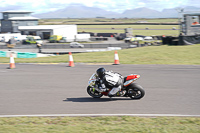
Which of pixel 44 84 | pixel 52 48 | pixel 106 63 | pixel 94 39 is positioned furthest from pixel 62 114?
pixel 94 39

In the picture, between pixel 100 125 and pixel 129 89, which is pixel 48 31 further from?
pixel 100 125

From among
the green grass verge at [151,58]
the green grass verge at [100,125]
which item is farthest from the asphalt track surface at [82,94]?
the green grass verge at [151,58]

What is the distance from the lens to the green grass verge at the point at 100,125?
6312 millimetres

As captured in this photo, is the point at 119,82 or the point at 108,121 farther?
the point at 119,82

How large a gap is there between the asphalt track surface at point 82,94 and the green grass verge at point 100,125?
0.79 metres

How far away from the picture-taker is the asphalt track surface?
27.5 feet

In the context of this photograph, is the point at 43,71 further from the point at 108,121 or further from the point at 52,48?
the point at 52,48

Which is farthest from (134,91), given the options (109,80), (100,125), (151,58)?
(151,58)

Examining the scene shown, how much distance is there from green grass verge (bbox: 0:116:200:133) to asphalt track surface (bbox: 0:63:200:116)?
2.58 feet

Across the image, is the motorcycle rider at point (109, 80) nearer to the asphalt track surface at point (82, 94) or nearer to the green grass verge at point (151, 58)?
the asphalt track surface at point (82, 94)

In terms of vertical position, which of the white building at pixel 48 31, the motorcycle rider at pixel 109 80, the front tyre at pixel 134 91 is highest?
the white building at pixel 48 31

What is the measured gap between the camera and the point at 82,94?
10570 millimetres

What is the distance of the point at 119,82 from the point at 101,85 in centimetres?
59

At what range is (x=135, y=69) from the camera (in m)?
16.7
